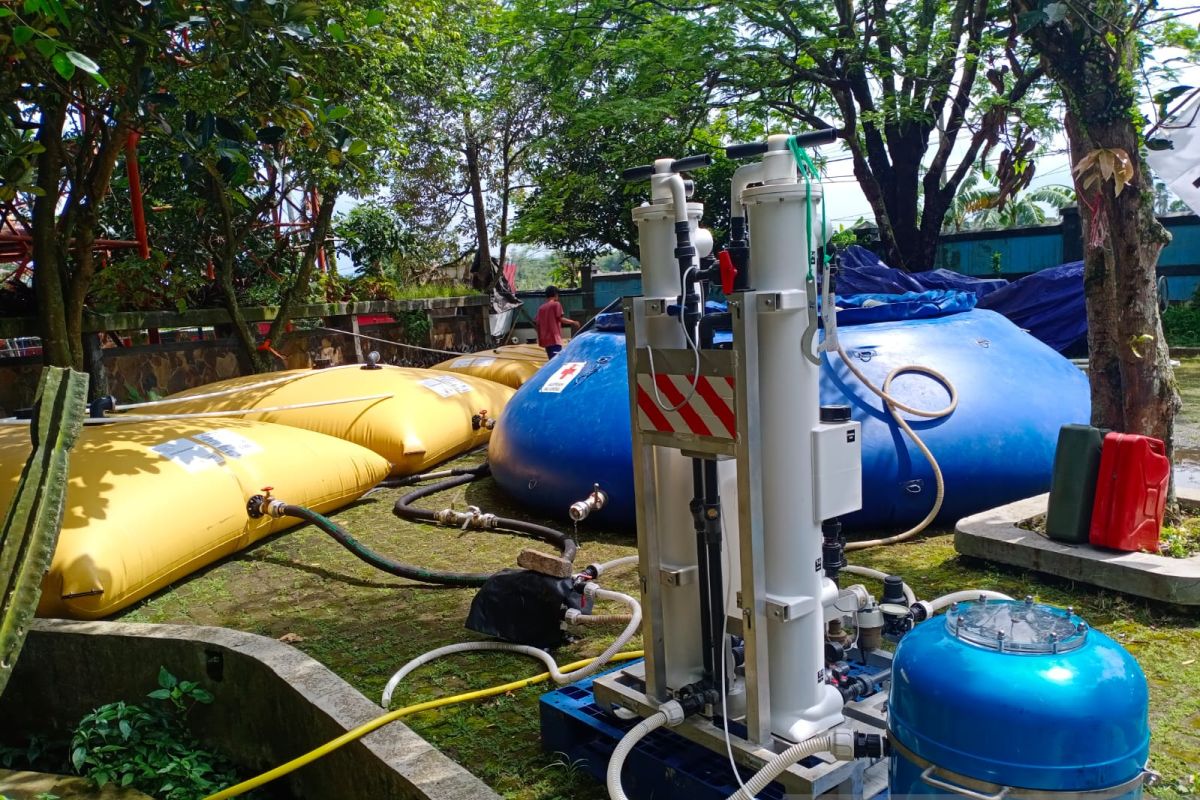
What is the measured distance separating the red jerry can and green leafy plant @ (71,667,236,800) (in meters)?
3.69

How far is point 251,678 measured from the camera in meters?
3.31

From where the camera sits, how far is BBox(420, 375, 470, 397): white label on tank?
7.80 m

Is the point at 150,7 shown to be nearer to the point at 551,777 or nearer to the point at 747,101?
the point at 551,777

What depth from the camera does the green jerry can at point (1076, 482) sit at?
4.07 meters

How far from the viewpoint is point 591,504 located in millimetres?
4809

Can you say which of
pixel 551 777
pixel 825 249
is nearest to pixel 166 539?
pixel 551 777

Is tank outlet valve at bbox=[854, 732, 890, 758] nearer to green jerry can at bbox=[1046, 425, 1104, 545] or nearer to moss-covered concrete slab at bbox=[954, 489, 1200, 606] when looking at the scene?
moss-covered concrete slab at bbox=[954, 489, 1200, 606]

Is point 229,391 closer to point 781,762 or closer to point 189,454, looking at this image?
point 189,454

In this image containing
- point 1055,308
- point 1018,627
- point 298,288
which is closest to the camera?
point 1018,627

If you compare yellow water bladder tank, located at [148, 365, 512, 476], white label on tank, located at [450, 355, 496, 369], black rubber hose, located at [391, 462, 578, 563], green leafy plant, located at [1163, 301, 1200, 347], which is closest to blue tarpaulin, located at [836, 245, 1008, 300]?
green leafy plant, located at [1163, 301, 1200, 347]

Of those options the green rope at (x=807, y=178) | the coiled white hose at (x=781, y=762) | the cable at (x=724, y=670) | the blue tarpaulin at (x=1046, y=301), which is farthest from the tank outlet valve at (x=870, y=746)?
the blue tarpaulin at (x=1046, y=301)

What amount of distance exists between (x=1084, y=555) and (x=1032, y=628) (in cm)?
230

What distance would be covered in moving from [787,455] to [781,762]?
0.74 m

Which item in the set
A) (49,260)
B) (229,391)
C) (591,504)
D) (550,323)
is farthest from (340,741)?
(550,323)
